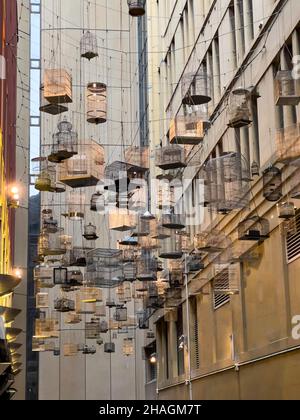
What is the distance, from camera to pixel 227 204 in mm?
18109

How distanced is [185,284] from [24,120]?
49.3ft

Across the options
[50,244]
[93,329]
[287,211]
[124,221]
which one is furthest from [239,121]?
[93,329]

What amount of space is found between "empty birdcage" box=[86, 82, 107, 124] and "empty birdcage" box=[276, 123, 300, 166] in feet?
13.6

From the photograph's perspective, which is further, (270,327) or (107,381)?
(107,381)

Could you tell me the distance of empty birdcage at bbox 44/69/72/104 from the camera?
52.1 feet

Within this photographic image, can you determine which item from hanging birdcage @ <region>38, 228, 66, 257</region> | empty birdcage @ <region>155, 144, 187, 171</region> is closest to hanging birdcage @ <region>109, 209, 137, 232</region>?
hanging birdcage @ <region>38, 228, 66, 257</region>

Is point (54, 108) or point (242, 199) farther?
point (242, 199)

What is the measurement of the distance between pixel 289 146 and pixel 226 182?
4.39 metres

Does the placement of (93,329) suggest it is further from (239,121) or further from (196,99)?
(239,121)

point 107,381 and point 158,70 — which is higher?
point 158,70

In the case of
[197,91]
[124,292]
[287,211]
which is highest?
[197,91]

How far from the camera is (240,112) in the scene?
1537cm

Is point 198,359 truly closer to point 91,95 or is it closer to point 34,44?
point 91,95
